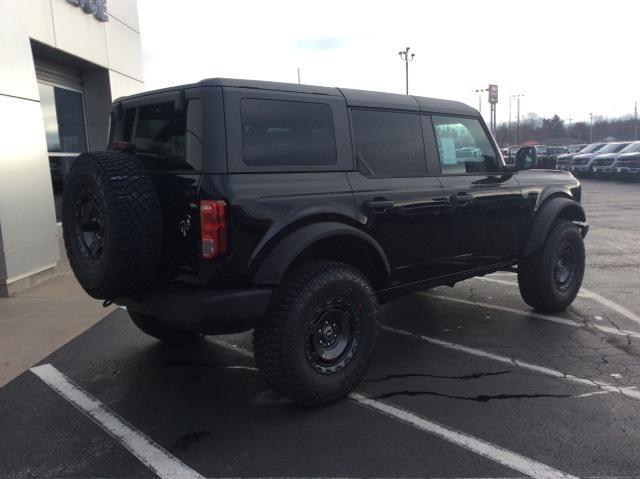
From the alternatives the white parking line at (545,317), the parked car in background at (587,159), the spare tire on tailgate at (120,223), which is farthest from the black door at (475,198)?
the parked car in background at (587,159)

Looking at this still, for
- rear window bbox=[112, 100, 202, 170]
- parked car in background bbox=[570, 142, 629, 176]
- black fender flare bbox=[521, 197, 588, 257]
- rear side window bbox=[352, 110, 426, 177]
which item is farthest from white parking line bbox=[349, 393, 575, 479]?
parked car in background bbox=[570, 142, 629, 176]

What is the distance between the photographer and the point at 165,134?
355cm

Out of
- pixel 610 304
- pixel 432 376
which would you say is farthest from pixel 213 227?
pixel 610 304

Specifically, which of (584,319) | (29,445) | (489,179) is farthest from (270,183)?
(584,319)

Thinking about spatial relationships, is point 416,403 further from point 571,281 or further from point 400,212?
point 571,281

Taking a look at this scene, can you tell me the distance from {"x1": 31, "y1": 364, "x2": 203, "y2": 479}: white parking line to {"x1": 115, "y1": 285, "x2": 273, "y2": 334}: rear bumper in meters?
0.69

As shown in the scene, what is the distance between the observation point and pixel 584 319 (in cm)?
537

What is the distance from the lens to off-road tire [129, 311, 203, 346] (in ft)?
14.9

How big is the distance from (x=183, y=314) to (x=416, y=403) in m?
1.62

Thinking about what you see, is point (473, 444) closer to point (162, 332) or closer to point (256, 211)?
point (256, 211)

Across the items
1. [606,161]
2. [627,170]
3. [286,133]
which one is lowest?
[627,170]

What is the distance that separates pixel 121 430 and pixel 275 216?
1591 millimetres

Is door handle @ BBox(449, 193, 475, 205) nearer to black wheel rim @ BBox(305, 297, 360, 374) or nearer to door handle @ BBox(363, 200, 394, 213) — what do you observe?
door handle @ BBox(363, 200, 394, 213)

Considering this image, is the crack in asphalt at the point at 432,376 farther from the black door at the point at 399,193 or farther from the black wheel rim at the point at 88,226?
the black wheel rim at the point at 88,226
